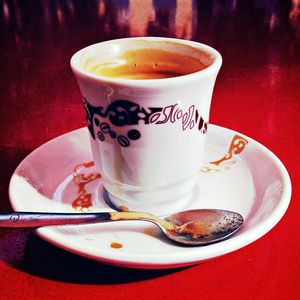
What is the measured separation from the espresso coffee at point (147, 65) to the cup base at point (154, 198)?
19cm

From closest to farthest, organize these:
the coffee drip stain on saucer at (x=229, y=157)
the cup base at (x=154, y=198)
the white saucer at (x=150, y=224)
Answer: the white saucer at (x=150, y=224) < the cup base at (x=154, y=198) < the coffee drip stain on saucer at (x=229, y=157)

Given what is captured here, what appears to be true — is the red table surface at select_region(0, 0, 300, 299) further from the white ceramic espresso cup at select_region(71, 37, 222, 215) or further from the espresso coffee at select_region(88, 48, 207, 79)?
the espresso coffee at select_region(88, 48, 207, 79)

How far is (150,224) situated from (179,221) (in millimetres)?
40

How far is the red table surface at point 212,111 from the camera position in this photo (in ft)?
1.60

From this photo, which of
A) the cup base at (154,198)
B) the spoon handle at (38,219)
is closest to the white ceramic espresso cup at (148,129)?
the cup base at (154,198)

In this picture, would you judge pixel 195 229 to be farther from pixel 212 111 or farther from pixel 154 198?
pixel 212 111

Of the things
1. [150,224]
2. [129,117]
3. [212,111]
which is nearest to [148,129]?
[129,117]

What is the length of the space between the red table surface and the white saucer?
0.04 meters

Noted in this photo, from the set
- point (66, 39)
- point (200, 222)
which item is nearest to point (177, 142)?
point (200, 222)

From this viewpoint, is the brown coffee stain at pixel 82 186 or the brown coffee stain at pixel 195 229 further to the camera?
the brown coffee stain at pixel 82 186

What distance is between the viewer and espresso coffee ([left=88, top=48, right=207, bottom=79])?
0.69 meters

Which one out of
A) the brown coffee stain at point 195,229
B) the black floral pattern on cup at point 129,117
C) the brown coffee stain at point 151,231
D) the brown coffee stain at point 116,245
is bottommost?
the brown coffee stain at point 151,231

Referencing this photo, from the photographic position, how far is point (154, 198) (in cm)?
62

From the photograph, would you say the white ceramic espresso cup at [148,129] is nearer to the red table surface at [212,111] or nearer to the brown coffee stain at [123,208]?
the brown coffee stain at [123,208]
